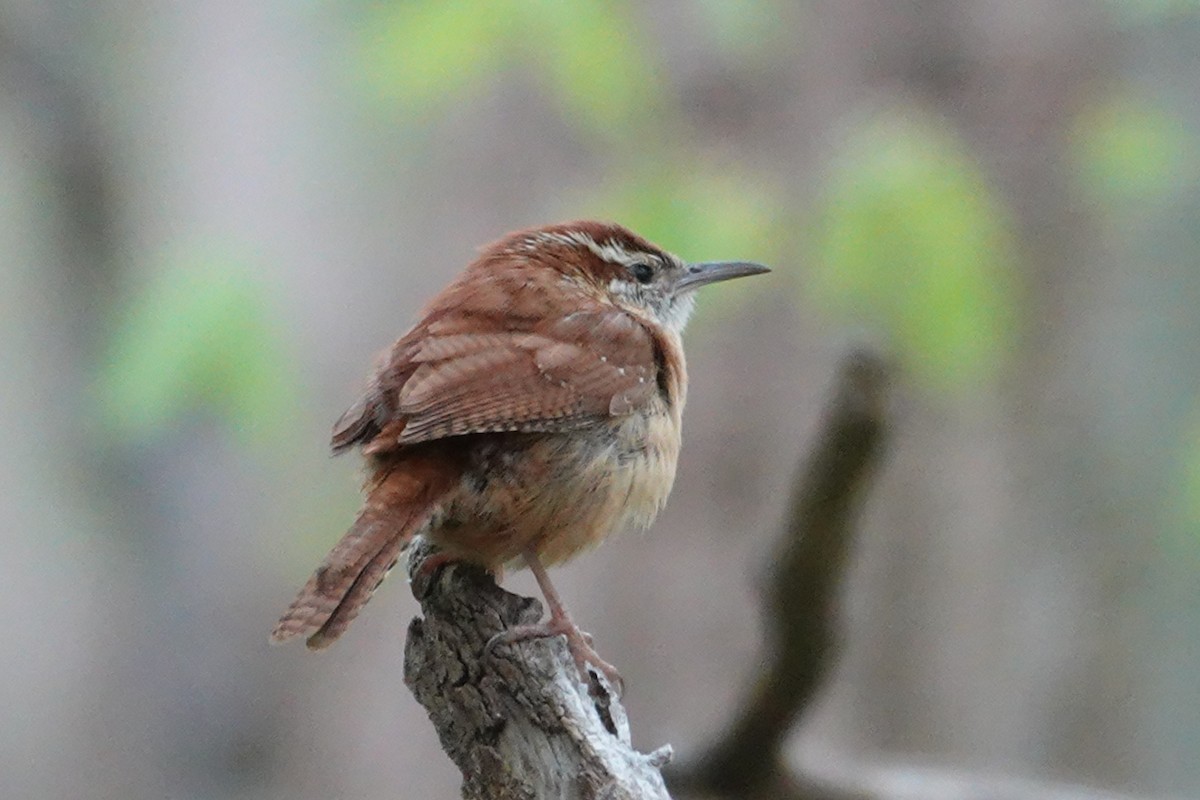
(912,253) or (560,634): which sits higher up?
(912,253)

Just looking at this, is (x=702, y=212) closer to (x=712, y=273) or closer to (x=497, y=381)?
(x=712, y=273)

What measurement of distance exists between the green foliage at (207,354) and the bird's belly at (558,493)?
122 cm

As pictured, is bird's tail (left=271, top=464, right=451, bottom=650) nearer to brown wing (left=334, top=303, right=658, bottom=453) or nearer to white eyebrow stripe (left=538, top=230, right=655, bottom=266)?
brown wing (left=334, top=303, right=658, bottom=453)

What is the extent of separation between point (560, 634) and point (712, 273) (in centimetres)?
110

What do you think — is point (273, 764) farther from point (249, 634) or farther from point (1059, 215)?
point (1059, 215)

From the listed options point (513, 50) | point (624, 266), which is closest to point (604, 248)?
point (624, 266)

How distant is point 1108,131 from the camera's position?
374cm

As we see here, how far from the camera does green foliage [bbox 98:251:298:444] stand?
339 centimetres

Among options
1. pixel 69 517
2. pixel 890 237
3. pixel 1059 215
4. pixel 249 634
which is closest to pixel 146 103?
pixel 69 517

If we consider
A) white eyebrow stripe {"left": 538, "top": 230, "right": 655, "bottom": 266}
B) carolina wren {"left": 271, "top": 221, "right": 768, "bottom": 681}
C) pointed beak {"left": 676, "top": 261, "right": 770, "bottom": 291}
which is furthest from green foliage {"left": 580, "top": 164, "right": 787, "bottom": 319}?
carolina wren {"left": 271, "top": 221, "right": 768, "bottom": 681}

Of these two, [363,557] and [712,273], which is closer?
[363,557]

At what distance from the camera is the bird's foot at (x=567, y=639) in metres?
2.12

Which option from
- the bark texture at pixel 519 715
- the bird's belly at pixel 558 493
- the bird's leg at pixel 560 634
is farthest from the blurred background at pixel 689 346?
the bark texture at pixel 519 715

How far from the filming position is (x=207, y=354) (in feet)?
11.1
